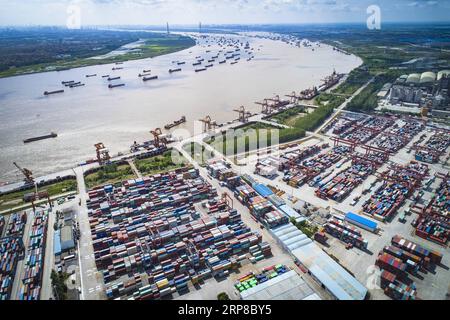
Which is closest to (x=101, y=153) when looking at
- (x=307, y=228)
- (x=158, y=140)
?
(x=158, y=140)

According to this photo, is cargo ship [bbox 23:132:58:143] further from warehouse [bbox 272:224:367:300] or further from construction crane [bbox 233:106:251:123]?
warehouse [bbox 272:224:367:300]

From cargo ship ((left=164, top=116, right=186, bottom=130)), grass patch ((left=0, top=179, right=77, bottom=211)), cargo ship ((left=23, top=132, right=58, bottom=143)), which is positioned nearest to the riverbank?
cargo ship ((left=23, top=132, right=58, bottom=143))

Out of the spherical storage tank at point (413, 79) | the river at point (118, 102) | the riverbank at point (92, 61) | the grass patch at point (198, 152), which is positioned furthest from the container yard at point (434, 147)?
the riverbank at point (92, 61)

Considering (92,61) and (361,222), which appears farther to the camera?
(92,61)

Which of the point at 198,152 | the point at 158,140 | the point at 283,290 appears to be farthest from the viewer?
the point at 158,140

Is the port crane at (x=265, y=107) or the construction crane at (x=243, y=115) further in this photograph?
the port crane at (x=265, y=107)

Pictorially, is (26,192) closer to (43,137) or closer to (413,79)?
(43,137)

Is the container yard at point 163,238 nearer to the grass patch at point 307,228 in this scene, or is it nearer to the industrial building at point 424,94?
the grass patch at point 307,228
